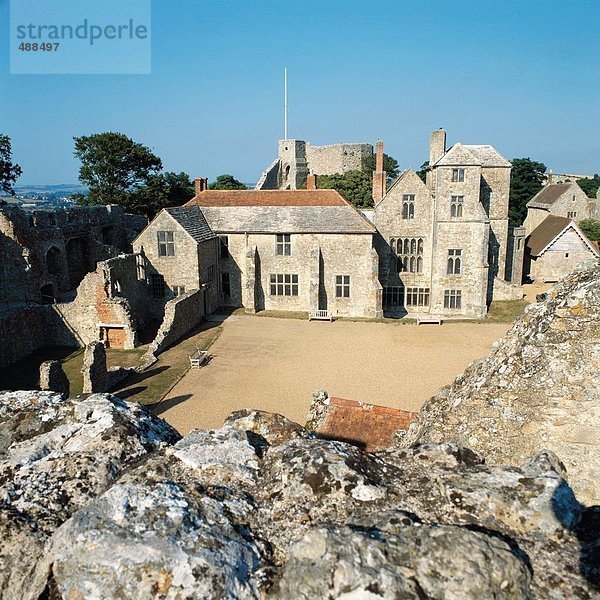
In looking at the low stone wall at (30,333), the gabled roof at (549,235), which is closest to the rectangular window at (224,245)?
the low stone wall at (30,333)

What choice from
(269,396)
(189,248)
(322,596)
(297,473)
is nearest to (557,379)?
(297,473)

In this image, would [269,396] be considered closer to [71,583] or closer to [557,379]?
[557,379]

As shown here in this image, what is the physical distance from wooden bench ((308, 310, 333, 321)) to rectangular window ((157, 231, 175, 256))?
949cm

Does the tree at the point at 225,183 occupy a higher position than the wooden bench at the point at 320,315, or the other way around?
the tree at the point at 225,183

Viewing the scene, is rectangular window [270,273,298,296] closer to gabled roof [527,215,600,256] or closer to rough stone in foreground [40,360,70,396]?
rough stone in foreground [40,360,70,396]

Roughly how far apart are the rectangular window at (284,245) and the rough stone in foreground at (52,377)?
17165 millimetres

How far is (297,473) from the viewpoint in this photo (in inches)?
141

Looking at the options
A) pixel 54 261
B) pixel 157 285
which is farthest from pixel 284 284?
pixel 54 261

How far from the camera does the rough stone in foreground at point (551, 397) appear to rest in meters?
5.73

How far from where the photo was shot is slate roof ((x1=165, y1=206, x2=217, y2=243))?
98.3 ft

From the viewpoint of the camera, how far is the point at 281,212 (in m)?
32.9

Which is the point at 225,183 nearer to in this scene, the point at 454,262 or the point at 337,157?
the point at 337,157

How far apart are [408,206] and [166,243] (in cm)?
1642

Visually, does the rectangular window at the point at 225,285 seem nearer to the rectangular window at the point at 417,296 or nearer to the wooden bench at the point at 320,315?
the wooden bench at the point at 320,315
